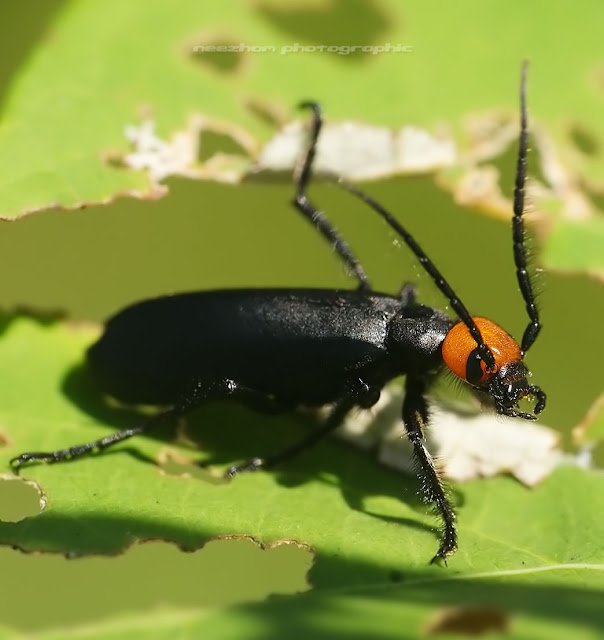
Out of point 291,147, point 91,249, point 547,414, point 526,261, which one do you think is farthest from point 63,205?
point 547,414

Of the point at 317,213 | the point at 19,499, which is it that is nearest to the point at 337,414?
the point at 317,213

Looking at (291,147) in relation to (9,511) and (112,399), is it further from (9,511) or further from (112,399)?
(9,511)

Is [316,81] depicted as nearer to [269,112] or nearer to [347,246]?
[269,112]

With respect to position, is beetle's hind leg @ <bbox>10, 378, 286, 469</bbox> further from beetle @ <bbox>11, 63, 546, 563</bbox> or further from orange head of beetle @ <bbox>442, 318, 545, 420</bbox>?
orange head of beetle @ <bbox>442, 318, 545, 420</bbox>

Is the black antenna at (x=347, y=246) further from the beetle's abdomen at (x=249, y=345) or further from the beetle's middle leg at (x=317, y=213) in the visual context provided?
the beetle's abdomen at (x=249, y=345)

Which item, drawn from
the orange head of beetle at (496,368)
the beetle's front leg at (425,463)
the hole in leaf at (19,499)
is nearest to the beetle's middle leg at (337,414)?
the beetle's front leg at (425,463)
